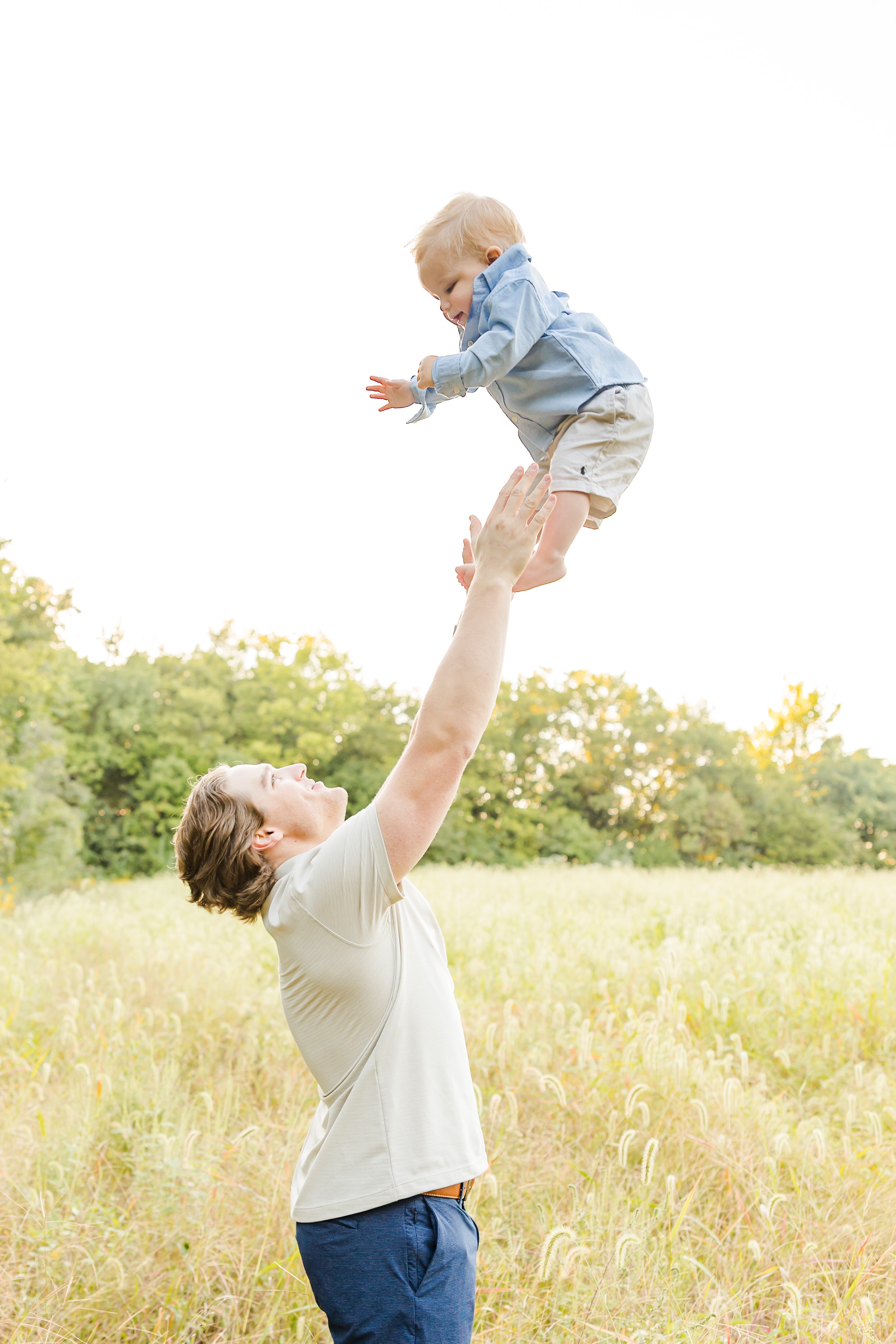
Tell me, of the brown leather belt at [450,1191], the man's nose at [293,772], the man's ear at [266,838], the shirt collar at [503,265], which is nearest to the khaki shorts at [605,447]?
the shirt collar at [503,265]

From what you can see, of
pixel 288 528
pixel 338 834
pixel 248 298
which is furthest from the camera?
pixel 288 528

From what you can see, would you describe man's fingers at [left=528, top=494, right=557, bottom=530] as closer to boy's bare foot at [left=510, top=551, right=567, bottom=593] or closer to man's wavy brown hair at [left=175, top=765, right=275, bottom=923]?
boy's bare foot at [left=510, top=551, right=567, bottom=593]

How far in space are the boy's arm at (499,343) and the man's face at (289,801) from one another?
0.98 meters

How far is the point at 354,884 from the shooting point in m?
1.73

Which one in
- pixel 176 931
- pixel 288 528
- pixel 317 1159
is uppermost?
pixel 288 528

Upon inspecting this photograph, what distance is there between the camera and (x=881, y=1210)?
3.43 m

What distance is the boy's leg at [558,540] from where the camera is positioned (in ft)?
7.17

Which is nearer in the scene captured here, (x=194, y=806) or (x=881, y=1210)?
(x=194, y=806)

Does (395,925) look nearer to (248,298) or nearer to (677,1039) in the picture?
(677,1039)

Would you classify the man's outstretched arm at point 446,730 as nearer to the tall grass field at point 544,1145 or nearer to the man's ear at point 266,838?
the man's ear at point 266,838

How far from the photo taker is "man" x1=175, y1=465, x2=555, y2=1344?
174 centimetres

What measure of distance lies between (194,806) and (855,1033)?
15.3ft

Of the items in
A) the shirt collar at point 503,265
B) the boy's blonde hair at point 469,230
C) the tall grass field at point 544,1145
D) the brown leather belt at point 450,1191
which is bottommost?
the tall grass field at point 544,1145

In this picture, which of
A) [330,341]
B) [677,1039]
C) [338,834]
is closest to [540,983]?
[677,1039]
